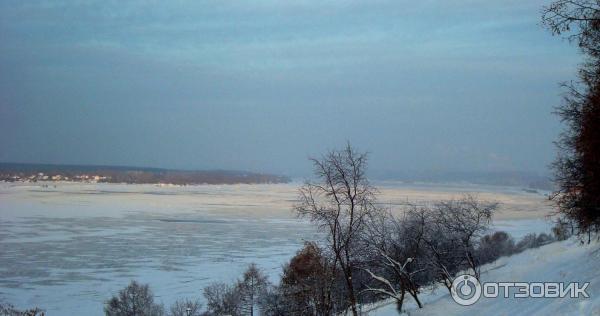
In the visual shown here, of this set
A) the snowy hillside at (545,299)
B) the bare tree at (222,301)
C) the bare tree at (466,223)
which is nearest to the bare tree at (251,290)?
the bare tree at (222,301)

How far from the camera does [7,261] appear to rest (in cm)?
3775

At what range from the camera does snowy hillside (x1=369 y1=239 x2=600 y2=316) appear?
8844 mm

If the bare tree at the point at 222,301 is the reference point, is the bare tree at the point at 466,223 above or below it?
above

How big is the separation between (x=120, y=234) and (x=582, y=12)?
170ft

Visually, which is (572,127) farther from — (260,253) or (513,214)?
(513,214)

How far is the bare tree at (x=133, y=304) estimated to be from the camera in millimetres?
25791

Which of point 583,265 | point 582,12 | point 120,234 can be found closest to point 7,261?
point 120,234

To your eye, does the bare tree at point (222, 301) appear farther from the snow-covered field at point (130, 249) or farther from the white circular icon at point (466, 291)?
the white circular icon at point (466, 291)

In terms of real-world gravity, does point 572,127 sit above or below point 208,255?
above

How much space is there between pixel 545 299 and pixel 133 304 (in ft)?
67.1

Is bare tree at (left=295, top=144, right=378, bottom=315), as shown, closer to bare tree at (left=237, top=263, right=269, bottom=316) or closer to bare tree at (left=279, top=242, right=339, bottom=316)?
bare tree at (left=279, top=242, right=339, bottom=316)

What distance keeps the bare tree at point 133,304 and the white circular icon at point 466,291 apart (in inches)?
643

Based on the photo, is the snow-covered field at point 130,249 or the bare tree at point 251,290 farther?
the snow-covered field at point 130,249

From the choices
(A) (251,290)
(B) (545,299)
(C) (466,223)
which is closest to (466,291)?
(B) (545,299)
